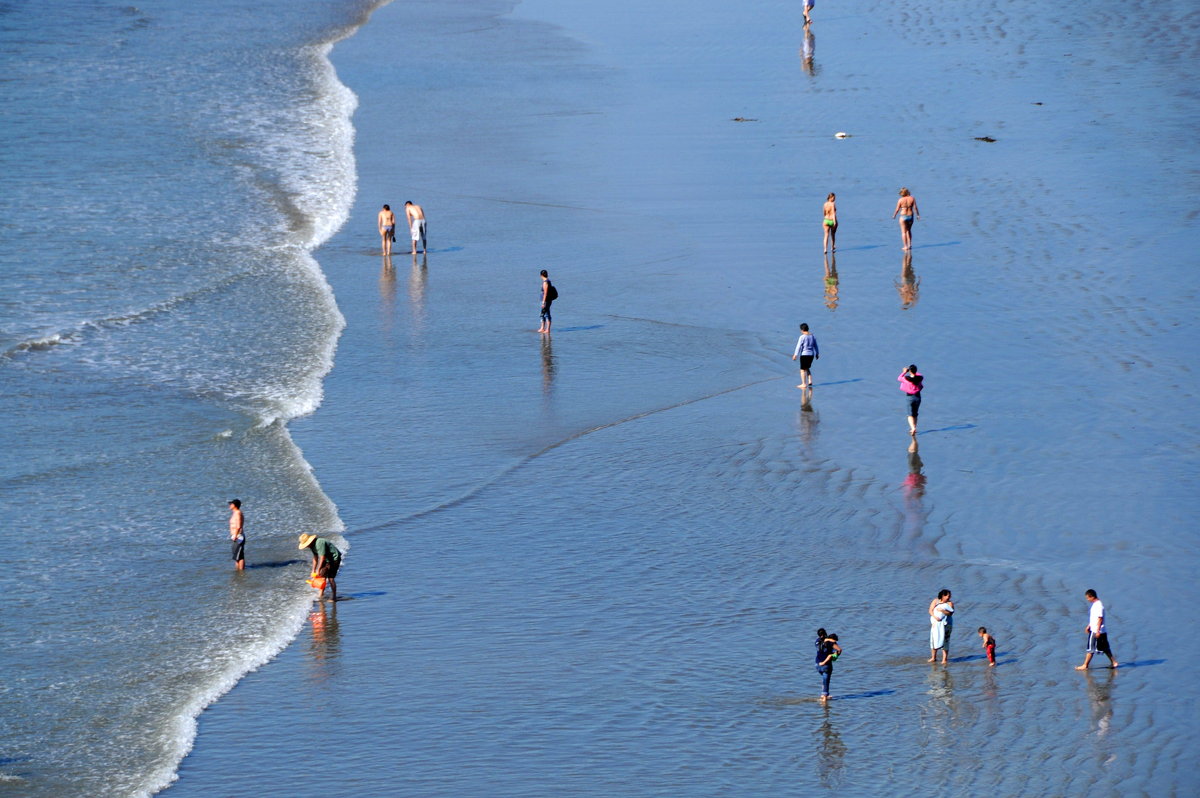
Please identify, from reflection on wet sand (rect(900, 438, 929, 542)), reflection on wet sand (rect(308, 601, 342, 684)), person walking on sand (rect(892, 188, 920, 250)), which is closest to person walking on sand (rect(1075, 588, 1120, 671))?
reflection on wet sand (rect(900, 438, 929, 542))

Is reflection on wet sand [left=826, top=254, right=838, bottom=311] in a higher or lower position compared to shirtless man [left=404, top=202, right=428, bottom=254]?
lower

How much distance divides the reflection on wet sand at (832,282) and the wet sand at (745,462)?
8 centimetres

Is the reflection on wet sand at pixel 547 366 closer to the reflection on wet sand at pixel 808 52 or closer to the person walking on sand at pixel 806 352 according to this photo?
the person walking on sand at pixel 806 352

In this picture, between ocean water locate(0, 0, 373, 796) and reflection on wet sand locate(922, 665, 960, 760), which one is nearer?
reflection on wet sand locate(922, 665, 960, 760)

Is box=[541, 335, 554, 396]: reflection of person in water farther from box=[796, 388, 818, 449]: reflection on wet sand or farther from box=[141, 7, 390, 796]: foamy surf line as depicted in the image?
box=[796, 388, 818, 449]: reflection on wet sand

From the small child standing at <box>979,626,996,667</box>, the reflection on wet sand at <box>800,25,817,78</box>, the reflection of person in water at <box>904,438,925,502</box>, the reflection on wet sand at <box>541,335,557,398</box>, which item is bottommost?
the small child standing at <box>979,626,996,667</box>

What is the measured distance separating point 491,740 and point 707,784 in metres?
2.16

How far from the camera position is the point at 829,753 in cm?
1438

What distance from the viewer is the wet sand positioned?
14.7 metres

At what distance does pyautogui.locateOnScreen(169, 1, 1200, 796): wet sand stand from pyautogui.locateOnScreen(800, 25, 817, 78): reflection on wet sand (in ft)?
16.7

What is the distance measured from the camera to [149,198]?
123 ft

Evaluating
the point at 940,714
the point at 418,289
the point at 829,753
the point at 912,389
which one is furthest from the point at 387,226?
the point at 829,753

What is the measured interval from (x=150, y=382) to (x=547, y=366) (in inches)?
259

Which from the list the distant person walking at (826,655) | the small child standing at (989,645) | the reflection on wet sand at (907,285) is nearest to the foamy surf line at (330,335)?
the distant person walking at (826,655)
